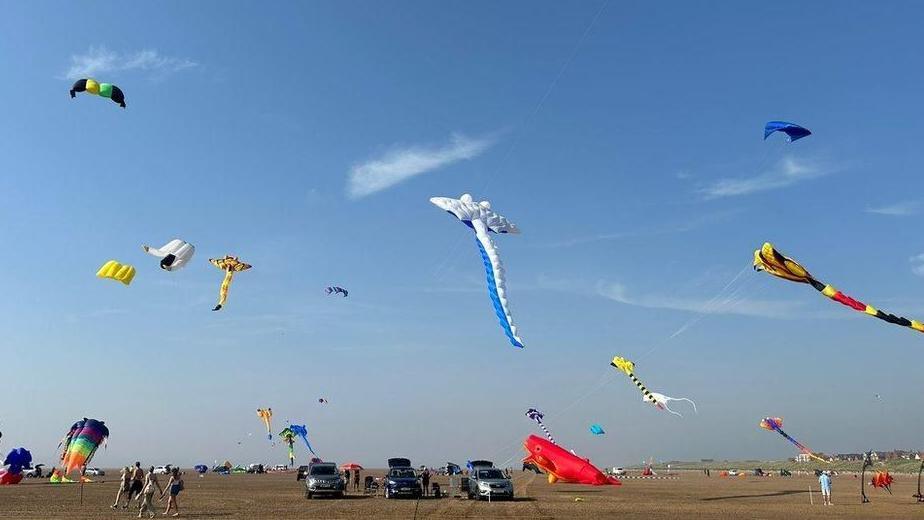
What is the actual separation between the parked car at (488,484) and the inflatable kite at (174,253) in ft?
65.0

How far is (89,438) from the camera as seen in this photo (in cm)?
5291

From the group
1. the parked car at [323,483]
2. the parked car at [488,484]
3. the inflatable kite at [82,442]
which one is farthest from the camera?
the inflatable kite at [82,442]

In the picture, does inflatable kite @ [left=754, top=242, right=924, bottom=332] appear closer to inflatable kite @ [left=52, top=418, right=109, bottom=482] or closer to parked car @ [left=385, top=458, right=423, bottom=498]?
parked car @ [left=385, top=458, right=423, bottom=498]

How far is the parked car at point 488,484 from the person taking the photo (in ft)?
112

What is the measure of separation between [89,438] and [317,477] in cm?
2730

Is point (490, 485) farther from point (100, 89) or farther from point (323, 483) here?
point (100, 89)

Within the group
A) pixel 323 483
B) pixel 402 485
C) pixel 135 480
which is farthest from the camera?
pixel 402 485

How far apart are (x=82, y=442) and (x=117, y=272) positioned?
81.8ft

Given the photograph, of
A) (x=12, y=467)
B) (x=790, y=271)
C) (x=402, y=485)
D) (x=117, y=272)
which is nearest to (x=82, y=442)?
(x=12, y=467)

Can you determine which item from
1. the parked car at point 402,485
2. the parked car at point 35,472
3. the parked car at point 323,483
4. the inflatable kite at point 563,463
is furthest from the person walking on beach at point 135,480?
the parked car at point 35,472

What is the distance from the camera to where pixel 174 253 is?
37156mm

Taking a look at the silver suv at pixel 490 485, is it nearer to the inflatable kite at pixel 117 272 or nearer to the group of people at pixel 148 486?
the group of people at pixel 148 486

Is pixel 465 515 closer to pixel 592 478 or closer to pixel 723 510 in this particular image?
pixel 723 510

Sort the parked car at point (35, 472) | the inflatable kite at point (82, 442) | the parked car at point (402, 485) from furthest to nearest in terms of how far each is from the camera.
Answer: the parked car at point (35, 472), the inflatable kite at point (82, 442), the parked car at point (402, 485)
